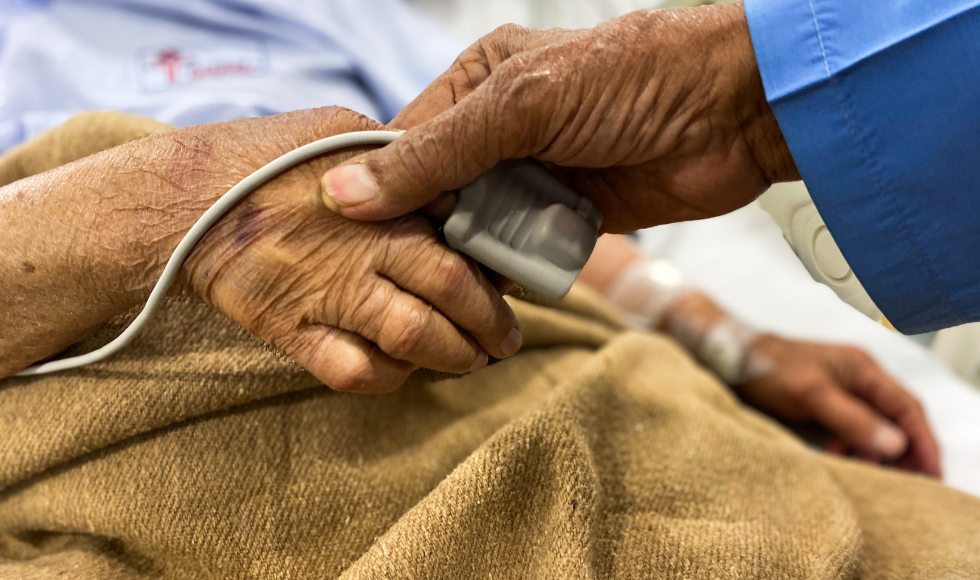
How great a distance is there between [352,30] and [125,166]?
0.68 meters

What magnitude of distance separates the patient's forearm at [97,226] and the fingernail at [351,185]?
0.33 feet

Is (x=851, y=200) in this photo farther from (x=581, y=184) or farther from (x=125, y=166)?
(x=125, y=166)

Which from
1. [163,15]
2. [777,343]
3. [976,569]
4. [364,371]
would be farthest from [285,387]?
[777,343]

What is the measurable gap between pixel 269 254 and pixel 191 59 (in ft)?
2.15

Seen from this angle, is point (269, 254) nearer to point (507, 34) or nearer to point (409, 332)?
point (409, 332)

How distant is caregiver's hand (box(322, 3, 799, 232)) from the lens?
17.7 inches

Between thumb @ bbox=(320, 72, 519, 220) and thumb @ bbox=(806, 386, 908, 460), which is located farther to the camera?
thumb @ bbox=(806, 386, 908, 460)

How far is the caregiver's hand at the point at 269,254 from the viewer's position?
18.7 inches

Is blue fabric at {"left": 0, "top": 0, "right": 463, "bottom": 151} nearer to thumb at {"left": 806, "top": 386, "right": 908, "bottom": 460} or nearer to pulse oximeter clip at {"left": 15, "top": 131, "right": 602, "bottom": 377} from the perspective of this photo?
pulse oximeter clip at {"left": 15, "top": 131, "right": 602, "bottom": 377}

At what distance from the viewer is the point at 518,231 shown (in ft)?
1.58

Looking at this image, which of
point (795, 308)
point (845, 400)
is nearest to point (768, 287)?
point (795, 308)

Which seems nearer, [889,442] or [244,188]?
[244,188]

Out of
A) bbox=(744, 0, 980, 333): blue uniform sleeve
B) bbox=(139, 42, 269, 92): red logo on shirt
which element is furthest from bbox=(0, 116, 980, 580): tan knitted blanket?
bbox=(139, 42, 269, 92): red logo on shirt

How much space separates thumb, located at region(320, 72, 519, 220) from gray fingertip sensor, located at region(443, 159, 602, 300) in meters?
0.02
